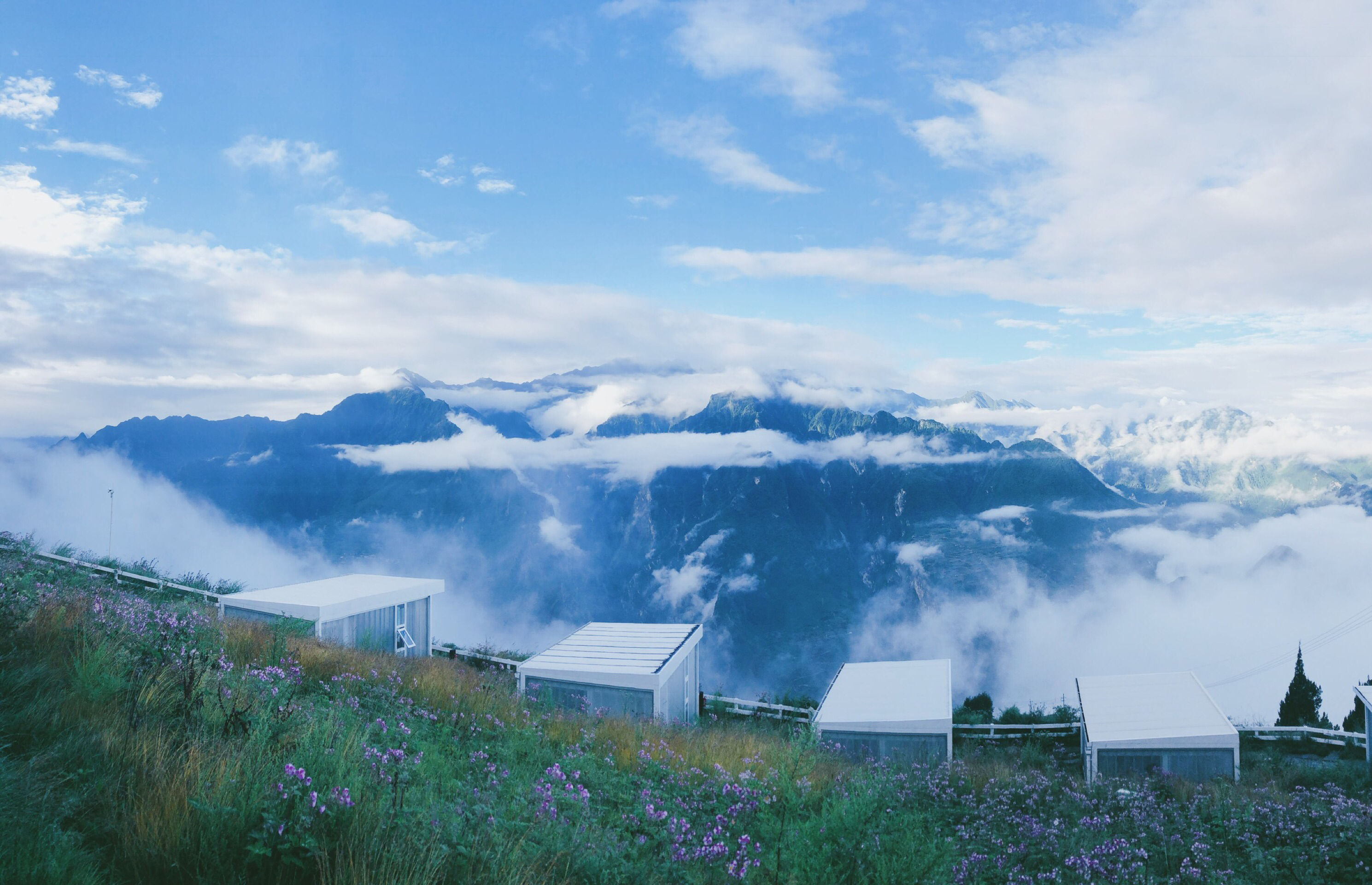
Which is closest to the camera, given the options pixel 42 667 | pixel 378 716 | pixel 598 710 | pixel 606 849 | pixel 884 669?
pixel 606 849

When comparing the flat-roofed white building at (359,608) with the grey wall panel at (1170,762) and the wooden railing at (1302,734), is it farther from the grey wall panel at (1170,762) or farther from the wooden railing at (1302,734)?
the wooden railing at (1302,734)

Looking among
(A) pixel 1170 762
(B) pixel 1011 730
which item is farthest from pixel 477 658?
(A) pixel 1170 762

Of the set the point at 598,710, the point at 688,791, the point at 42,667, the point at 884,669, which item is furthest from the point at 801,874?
the point at 884,669

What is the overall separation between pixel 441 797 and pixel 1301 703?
140 ft

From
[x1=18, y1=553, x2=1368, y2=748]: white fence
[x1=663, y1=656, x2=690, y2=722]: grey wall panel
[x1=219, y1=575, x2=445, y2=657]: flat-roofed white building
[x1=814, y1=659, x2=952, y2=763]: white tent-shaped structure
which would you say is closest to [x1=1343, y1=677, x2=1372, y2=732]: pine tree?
[x1=18, y1=553, x2=1368, y2=748]: white fence

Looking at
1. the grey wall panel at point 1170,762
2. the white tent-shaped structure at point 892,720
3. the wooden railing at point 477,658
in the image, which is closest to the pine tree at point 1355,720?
the grey wall panel at point 1170,762

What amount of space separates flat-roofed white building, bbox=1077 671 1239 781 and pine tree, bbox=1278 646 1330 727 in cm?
1480

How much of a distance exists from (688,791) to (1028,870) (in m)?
3.56

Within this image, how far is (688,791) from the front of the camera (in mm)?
7863

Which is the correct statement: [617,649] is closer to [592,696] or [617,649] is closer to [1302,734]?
[592,696]

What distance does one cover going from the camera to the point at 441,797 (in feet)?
17.7

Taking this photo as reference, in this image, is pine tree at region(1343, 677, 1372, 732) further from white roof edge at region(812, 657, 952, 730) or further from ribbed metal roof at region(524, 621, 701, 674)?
ribbed metal roof at region(524, 621, 701, 674)

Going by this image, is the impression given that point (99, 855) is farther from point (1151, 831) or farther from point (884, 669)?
point (884, 669)

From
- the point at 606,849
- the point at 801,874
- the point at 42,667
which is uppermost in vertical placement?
the point at 42,667
